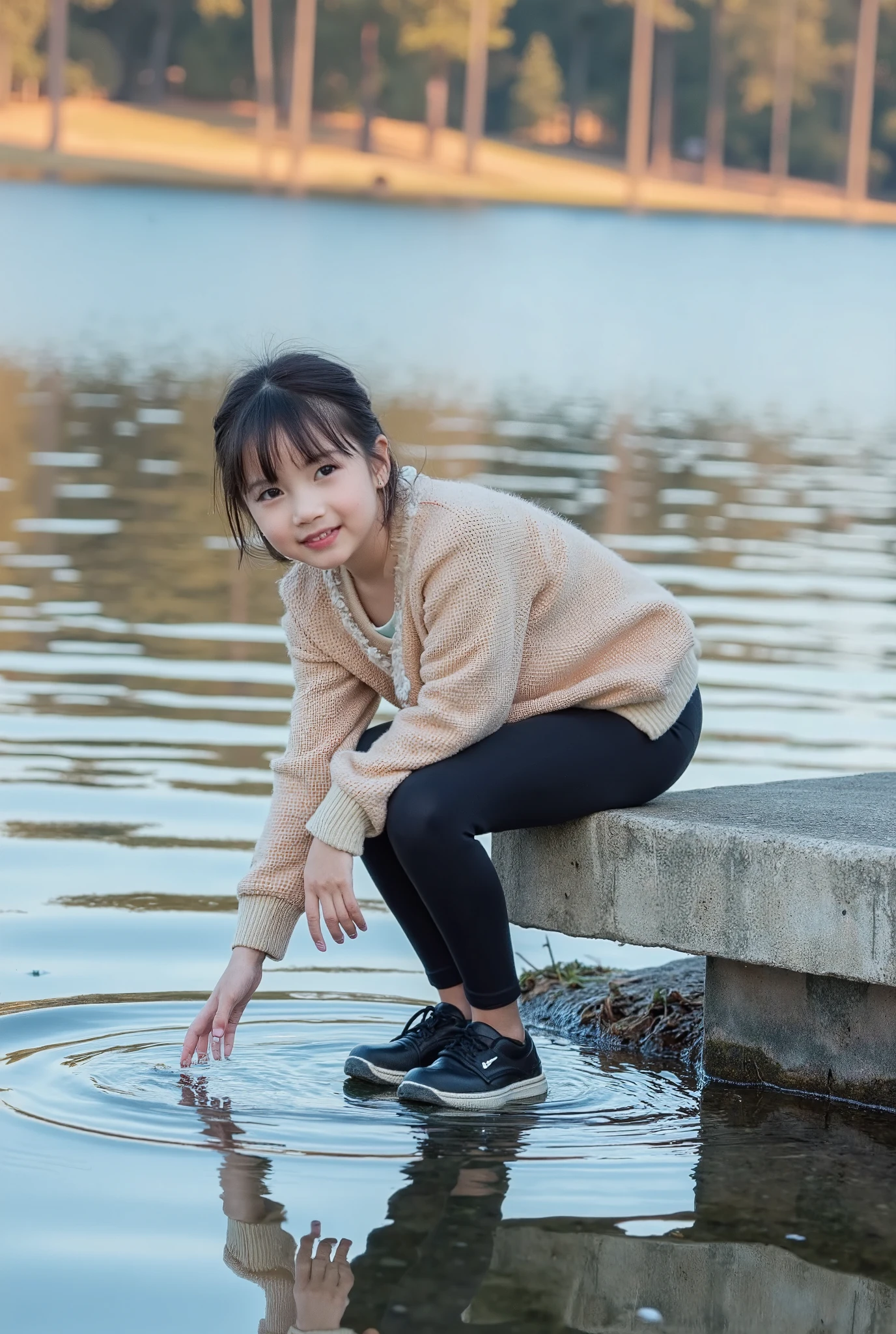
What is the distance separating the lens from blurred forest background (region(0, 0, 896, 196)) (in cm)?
8056

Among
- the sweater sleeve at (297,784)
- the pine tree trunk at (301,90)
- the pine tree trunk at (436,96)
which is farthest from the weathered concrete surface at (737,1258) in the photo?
the pine tree trunk at (436,96)

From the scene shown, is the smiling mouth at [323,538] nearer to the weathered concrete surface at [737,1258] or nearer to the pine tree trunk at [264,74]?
the weathered concrete surface at [737,1258]

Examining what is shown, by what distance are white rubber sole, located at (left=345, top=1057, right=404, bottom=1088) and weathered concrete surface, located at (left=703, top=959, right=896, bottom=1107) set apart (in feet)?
1.93

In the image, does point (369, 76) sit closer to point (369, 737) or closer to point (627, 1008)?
point (627, 1008)

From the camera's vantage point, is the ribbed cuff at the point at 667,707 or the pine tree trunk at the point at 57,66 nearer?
the ribbed cuff at the point at 667,707

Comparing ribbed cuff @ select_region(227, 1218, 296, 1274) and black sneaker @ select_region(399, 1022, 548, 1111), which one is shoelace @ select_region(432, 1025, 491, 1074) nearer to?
black sneaker @ select_region(399, 1022, 548, 1111)

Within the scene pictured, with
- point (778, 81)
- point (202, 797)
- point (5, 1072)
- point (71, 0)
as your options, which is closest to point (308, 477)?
point (5, 1072)

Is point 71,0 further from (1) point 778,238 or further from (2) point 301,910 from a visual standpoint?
(2) point 301,910

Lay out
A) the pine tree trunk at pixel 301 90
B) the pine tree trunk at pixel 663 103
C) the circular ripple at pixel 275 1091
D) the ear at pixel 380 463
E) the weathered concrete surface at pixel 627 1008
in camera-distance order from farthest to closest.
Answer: the pine tree trunk at pixel 663 103
the pine tree trunk at pixel 301 90
the weathered concrete surface at pixel 627 1008
the ear at pixel 380 463
the circular ripple at pixel 275 1091

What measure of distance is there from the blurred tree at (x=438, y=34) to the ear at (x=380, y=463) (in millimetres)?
78597

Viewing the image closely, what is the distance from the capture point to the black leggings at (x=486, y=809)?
3.63 metres

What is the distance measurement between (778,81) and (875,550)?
275 ft

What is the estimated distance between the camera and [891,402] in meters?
20.5

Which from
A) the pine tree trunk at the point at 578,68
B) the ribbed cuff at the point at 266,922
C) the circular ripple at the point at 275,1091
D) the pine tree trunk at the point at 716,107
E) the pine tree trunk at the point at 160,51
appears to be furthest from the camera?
the pine tree trunk at the point at 716,107
